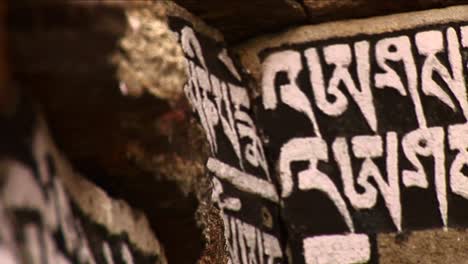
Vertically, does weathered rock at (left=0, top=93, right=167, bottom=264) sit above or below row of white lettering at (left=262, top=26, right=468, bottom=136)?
below

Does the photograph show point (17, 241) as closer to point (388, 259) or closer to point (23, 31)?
point (23, 31)

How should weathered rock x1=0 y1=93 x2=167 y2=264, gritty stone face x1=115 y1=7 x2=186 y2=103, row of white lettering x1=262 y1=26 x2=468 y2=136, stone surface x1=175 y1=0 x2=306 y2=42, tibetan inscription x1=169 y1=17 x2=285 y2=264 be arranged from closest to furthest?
weathered rock x1=0 y1=93 x2=167 y2=264
gritty stone face x1=115 y1=7 x2=186 y2=103
tibetan inscription x1=169 y1=17 x2=285 y2=264
stone surface x1=175 y1=0 x2=306 y2=42
row of white lettering x1=262 y1=26 x2=468 y2=136

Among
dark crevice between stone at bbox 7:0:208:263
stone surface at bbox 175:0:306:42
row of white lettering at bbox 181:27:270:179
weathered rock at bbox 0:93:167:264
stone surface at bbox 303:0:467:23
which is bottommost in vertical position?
weathered rock at bbox 0:93:167:264

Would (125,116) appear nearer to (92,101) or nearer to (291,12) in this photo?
(92,101)

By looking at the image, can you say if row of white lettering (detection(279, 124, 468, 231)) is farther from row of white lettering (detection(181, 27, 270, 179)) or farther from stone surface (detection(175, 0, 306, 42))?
stone surface (detection(175, 0, 306, 42))

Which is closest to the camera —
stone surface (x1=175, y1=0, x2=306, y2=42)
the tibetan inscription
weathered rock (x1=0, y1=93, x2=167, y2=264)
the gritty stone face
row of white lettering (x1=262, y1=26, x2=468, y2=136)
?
weathered rock (x1=0, y1=93, x2=167, y2=264)

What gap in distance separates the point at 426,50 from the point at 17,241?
6.86 feet

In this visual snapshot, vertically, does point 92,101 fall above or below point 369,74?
below

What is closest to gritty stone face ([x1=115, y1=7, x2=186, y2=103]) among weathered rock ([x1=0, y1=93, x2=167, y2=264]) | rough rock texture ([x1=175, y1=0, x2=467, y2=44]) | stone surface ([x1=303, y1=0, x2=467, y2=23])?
weathered rock ([x1=0, y1=93, x2=167, y2=264])

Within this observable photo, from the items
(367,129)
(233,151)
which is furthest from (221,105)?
(367,129)

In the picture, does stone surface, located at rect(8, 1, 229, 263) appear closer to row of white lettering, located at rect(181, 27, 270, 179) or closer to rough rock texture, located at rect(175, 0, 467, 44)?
row of white lettering, located at rect(181, 27, 270, 179)

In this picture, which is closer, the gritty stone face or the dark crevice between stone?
the dark crevice between stone

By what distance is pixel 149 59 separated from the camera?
1.32 metres

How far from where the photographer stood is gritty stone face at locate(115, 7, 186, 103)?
1.27m
